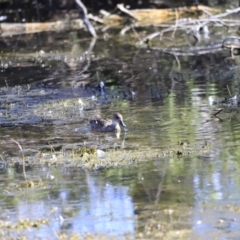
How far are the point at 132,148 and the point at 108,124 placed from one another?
123cm

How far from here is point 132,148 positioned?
9.41 metres

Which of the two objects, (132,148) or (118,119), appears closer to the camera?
(132,148)

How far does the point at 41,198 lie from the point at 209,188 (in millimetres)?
1512

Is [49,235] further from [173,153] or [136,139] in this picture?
[136,139]

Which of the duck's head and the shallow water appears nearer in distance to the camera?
the shallow water

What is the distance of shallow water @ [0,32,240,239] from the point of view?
6797mm

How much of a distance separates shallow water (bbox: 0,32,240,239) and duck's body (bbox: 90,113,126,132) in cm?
9

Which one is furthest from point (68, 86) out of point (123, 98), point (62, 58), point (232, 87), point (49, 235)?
point (49, 235)

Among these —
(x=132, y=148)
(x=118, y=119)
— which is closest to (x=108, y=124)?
(x=118, y=119)

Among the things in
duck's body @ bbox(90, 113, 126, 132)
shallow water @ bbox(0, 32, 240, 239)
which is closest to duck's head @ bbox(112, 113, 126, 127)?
duck's body @ bbox(90, 113, 126, 132)

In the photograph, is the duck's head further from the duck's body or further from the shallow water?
the shallow water

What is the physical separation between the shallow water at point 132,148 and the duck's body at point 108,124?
3.6 inches

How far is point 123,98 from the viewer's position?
13266 mm

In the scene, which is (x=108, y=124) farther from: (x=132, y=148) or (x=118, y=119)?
(x=132, y=148)
